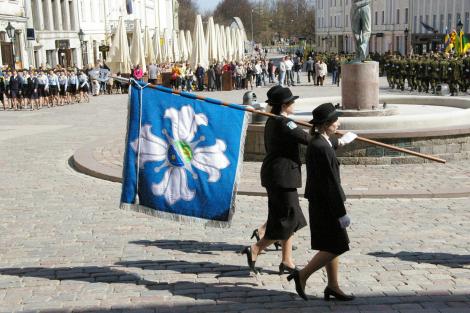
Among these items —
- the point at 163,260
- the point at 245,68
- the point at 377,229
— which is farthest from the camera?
the point at 245,68

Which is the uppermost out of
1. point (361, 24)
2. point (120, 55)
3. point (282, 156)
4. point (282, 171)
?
point (361, 24)

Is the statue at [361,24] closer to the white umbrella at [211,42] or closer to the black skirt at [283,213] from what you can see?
the black skirt at [283,213]

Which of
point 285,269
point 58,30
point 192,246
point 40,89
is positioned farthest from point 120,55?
point 285,269

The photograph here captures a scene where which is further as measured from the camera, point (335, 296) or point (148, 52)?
point (148, 52)

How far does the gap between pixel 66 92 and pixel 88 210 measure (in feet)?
63.2

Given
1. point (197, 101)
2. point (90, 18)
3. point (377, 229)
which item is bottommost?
point (377, 229)

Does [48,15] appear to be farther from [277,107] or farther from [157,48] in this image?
[277,107]

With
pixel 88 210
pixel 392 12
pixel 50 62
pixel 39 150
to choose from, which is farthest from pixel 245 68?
pixel 392 12

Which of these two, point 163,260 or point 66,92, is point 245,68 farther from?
point 163,260

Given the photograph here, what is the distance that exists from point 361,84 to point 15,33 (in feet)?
98.1

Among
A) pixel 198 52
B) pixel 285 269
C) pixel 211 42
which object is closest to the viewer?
pixel 285 269

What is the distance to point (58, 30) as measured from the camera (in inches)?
1842

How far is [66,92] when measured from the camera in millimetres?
27344

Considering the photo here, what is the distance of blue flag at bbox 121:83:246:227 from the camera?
6.14 metres
